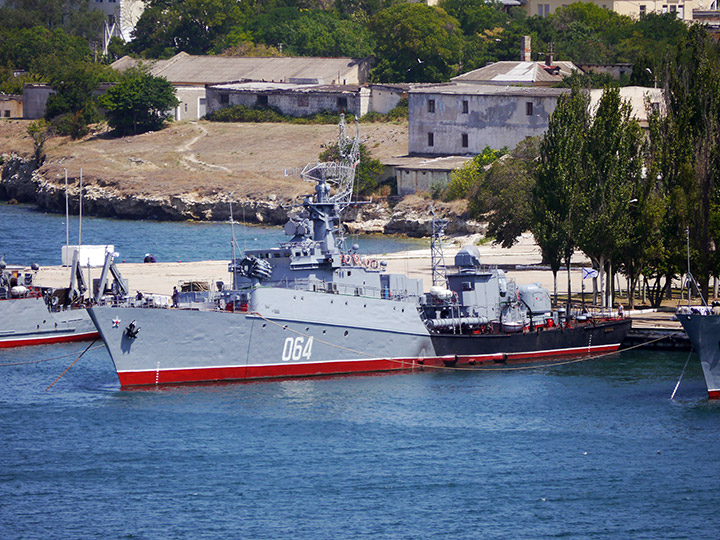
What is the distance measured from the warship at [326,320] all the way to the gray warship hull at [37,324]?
6.33 metres

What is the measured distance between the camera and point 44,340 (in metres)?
56.8

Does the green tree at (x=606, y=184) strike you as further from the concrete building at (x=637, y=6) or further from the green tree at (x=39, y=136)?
the concrete building at (x=637, y=6)

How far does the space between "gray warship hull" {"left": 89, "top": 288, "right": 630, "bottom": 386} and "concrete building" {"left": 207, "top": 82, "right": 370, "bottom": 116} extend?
245 feet

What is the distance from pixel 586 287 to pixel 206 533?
38.6m

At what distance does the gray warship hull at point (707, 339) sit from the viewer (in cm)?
4369

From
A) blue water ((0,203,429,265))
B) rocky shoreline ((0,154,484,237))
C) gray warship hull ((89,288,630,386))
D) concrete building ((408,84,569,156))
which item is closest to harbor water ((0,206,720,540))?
gray warship hull ((89,288,630,386))

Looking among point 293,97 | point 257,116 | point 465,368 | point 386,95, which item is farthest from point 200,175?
point 465,368

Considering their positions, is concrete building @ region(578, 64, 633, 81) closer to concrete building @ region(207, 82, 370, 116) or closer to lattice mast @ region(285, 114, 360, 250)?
concrete building @ region(207, 82, 370, 116)

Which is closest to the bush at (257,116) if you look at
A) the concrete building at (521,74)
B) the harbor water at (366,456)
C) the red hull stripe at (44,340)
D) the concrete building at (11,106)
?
the concrete building at (521,74)

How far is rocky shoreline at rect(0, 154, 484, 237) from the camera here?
97875 millimetres

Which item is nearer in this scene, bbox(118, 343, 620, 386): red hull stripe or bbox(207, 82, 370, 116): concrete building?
bbox(118, 343, 620, 386): red hull stripe

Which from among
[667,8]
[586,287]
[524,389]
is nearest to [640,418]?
[524,389]

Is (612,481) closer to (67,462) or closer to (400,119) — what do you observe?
(67,462)

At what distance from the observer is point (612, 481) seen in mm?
36656
